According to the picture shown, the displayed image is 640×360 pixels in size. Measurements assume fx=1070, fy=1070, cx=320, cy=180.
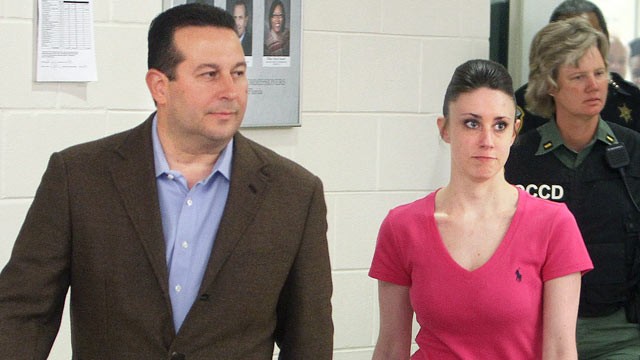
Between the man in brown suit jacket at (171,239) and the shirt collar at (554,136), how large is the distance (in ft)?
3.30

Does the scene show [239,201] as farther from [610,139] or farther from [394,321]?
[610,139]

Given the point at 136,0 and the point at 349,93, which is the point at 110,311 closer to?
the point at 136,0

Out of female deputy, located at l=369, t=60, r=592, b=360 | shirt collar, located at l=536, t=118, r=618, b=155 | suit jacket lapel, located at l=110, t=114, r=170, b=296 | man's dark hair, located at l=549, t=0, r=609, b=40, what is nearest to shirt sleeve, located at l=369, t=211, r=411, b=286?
female deputy, located at l=369, t=60, r=592, b=360

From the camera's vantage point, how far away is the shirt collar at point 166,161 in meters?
2.11

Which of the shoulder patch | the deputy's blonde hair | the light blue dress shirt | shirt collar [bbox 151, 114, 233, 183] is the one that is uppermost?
the deputy's blonde hair

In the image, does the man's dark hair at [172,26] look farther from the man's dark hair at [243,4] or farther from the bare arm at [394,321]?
the man's dark hair at [243,4]

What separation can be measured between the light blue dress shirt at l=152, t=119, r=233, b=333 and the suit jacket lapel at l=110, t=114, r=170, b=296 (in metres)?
0.03

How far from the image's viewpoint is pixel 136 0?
328 cm

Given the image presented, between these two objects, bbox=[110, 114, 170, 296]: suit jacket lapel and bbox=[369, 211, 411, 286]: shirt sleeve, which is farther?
bbox=[369, 211, 411, 286]: shirt sleeve

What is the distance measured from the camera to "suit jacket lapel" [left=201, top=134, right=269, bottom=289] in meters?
2.04

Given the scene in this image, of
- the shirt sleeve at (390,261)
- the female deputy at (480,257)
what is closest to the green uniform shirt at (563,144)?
the female deputy at (480,257)

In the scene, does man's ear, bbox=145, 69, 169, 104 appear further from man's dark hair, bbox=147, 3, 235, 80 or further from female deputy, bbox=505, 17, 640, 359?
female deputy, bbox=505, 17, 640, 359

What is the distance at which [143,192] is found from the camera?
2.06 meters

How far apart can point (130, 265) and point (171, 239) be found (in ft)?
0.31
